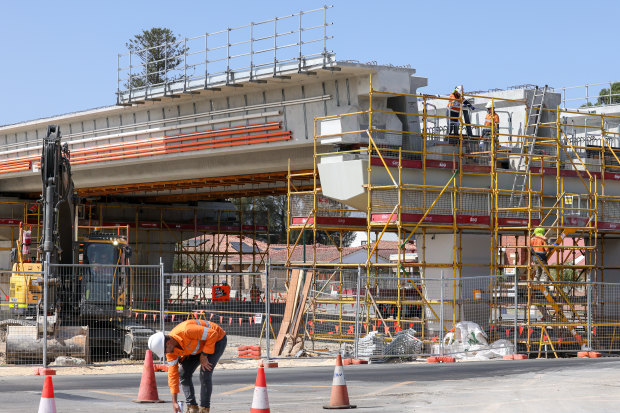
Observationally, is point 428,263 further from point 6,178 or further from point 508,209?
point 6,178

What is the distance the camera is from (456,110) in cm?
2872

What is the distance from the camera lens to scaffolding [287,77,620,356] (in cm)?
2722

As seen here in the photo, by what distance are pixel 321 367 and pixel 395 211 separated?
22.0 ft

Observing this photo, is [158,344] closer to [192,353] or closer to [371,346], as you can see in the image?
[192,353]

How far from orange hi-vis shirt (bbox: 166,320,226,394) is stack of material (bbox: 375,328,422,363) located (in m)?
12.0

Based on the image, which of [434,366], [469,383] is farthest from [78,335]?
[469,383]

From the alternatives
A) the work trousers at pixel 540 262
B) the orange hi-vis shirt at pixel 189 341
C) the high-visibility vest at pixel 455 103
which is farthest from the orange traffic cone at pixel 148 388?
the high-visibility vest at pixel 455 103

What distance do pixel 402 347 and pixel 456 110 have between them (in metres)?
8.48

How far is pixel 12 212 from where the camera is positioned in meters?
50.3

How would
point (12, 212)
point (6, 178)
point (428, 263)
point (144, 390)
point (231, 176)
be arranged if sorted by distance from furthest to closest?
point (12, 212) < point (6, 178) < point (231, 176) < point (428, 263) < point (144, 390)

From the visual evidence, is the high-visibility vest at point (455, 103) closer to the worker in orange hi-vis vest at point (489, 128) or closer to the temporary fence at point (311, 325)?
the worker in orange hi-vis vest at point (489, 128)

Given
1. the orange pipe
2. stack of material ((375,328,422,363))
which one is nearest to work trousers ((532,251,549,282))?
stack of material ((375,328,422,363))

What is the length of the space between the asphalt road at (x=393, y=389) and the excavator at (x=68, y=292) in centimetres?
326

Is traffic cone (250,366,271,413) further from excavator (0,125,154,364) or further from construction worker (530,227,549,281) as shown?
construction worker (530,227,549,281)
